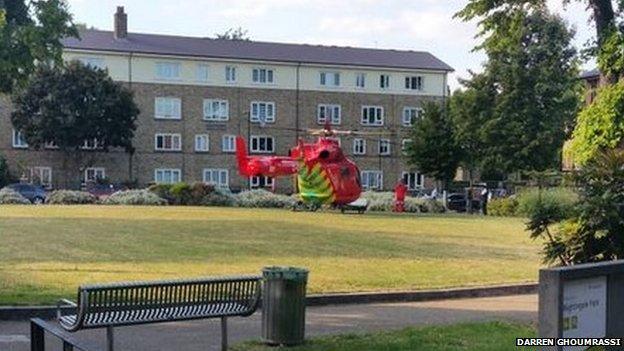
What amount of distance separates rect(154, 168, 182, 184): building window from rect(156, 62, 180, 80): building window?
26.0ft

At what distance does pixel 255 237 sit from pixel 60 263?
860cm

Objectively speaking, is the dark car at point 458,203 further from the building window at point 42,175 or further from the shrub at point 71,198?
the building window at point 42,175

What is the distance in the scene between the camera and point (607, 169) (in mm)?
11469


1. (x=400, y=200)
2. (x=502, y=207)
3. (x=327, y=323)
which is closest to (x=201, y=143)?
(x=400, y=200)

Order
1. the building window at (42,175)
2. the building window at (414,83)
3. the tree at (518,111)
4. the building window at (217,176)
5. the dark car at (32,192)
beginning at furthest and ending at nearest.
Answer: the building window at (414,83) < the building window at (217,176) < the building window at (42,175) < the tree at (518,111) < the dark car at (32,192)

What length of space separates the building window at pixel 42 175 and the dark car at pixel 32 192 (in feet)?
39.5

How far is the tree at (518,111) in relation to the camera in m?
64.4

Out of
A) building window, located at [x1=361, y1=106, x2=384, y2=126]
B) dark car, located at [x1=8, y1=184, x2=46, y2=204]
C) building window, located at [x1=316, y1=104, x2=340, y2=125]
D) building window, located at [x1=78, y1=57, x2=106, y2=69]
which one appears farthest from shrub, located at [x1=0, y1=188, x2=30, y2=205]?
building window, located at [x1=361, y1=106, x2=384, y2=126]

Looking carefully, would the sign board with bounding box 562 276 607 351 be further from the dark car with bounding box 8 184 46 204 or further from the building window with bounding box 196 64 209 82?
the building window with bounding box 196 64 209 82

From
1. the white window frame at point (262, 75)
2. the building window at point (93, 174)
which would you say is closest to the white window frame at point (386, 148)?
the white window frame at point (262, 75)

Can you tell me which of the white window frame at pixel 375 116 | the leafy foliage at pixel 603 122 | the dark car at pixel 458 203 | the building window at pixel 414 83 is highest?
the building window at pixel 414 83

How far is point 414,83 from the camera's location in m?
84.1

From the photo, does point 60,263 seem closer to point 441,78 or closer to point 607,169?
point 607,169

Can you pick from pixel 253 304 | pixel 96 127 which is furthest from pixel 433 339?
pixel 96 127
